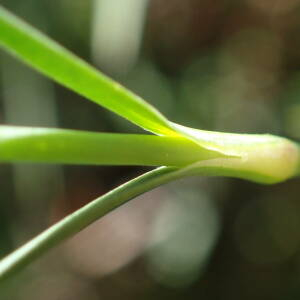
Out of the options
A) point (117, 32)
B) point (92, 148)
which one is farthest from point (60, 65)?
point (117, 32)

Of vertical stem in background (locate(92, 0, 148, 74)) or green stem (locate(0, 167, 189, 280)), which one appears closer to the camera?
green stem (locate(0, 167, 189, 280))

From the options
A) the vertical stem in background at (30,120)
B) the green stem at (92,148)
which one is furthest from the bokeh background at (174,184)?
the green stem at (92,148)

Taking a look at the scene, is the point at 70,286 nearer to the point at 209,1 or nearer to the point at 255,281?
the point at 255,281

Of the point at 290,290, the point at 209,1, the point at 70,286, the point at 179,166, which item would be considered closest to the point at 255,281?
the point at 290,290

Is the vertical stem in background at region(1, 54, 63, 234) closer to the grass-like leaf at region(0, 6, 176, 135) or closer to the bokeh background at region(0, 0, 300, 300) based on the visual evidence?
the bokeh background at region(0, 0, 300, 300)

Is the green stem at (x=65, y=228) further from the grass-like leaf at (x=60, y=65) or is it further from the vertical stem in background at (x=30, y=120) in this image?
the vertical stem in background at (x=30, y=120)

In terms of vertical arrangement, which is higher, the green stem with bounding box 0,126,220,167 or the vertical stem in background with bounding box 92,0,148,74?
the vertical stem in background with bounding box 92,0,148,74

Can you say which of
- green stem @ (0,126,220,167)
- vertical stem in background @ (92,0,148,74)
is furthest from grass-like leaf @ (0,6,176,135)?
vertical stem in background @ (92,0,148,74)
